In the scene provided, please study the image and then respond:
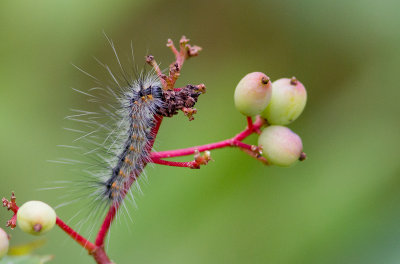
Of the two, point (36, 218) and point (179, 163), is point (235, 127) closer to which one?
point (179, 163)

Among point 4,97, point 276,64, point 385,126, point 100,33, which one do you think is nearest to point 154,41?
point 100,33

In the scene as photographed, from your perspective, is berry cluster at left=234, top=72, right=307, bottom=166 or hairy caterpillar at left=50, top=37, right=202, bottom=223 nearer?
berry cluster at left=234, top=72, right=307, bottom=166

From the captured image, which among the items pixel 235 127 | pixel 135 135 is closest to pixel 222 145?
pixel 135 135

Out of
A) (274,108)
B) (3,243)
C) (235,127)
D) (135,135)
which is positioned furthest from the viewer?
(235,127)

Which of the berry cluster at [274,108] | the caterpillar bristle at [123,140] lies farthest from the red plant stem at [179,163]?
the berry cluster at [274,108]

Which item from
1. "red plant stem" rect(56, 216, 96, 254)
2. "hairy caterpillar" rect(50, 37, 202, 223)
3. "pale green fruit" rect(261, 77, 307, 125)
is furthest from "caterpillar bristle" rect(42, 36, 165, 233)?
"pale green fruit" rect(261, 77, 307, 125)

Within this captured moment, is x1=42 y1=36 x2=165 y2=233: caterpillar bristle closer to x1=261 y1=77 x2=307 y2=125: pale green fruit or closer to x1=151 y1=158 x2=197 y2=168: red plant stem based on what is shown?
x1=151 y1=158 x2=197 y2=168: red plant stem
